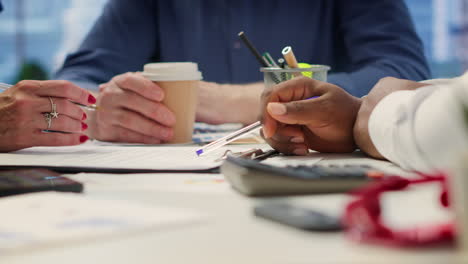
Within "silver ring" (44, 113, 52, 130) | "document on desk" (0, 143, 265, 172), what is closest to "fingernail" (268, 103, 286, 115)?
"document on desk" (0, 143, 265, 172)

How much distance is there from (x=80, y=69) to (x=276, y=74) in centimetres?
96

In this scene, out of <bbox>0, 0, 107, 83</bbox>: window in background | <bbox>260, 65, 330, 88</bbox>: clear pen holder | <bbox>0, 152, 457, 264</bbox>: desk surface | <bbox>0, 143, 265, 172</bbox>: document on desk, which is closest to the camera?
<bbox>0, 152, 457, 264</bbox>: desk surface

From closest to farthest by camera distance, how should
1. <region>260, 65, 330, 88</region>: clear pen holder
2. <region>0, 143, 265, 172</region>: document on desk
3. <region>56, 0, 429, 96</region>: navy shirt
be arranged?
<region>0, 143, 265, 172</region>: document on desk
<region>260, 65, 330, 88</region>: clear pen holder
<region>56, 0, 429, 96</region>: navy shirt

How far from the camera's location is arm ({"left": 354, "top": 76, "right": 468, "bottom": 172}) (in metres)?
0.54

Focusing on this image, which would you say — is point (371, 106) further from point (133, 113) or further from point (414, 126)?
point (133, 113)

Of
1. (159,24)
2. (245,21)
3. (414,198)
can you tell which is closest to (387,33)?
(245,21)

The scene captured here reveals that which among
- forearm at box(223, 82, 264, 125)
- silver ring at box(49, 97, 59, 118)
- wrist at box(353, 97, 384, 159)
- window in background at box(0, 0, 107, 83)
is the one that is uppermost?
wrist at box(353, 97, 384, 159)

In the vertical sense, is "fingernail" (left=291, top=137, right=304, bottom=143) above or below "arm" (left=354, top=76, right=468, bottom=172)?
below

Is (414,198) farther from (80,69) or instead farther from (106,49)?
(106,49)

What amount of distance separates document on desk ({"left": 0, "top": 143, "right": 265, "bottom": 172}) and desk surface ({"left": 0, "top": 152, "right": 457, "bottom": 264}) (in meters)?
0.26

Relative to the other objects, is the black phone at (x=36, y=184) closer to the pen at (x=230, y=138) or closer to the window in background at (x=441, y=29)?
the pen at (x=230, y=138)

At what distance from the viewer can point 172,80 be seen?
1.12 m

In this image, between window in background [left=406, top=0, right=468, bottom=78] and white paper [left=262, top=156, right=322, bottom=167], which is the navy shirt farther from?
window in background [left=406, top=0, right=468, bottom=78]

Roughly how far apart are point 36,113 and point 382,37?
4.08 feet
